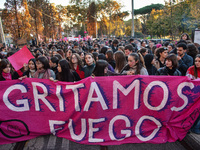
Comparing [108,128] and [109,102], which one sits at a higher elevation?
[109,102]

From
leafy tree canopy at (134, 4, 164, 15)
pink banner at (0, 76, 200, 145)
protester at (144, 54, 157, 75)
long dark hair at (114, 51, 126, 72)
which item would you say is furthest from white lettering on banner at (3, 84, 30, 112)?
leafy tree canopy at (134, 4, 164, 15)

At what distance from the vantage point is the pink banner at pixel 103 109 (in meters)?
2.97

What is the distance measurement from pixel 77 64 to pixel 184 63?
9.57 ft

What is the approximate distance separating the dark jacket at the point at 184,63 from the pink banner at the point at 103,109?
4.36ft

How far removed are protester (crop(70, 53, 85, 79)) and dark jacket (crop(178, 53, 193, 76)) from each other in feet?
8.48

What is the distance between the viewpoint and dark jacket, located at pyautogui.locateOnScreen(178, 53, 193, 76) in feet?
13.7

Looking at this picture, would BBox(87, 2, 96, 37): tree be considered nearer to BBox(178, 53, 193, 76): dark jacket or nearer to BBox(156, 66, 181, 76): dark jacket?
BBox(178, 53, 193, 76): dark jacket

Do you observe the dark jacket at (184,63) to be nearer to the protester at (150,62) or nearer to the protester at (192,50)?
the protester at (192,50)

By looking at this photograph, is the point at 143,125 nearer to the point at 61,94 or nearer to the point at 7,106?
the point at 61,94

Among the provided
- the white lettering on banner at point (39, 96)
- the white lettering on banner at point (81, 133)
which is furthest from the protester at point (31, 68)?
the white lettering on banner at point (81, 133)

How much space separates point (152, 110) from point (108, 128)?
0.88 metres

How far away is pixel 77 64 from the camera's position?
15.1 ft

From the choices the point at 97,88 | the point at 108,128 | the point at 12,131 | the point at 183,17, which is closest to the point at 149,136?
the point at 108,128

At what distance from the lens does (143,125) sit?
303cm
